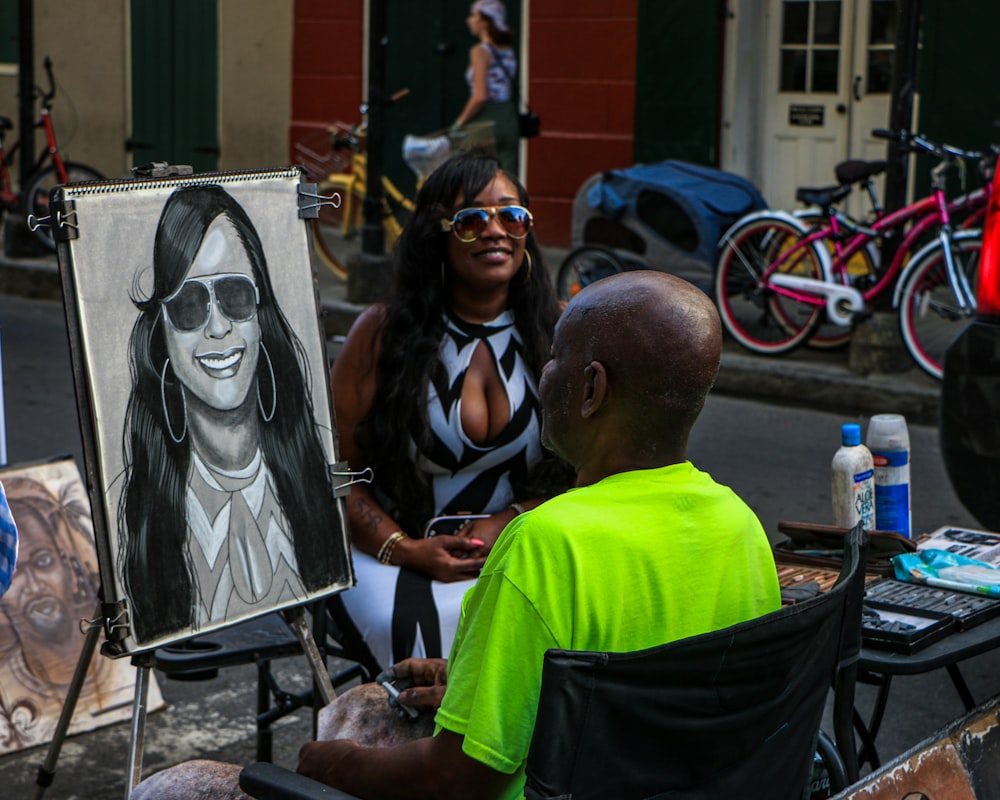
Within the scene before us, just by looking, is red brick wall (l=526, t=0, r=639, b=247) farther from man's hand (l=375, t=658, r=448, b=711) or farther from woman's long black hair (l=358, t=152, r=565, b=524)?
man's hand (l=375, t=658, r=448, b=711)

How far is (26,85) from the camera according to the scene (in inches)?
511

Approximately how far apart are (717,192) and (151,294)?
7146 mm

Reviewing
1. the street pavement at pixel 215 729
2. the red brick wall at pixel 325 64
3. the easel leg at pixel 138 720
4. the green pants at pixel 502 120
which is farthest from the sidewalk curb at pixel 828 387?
the red brick wall at pixel 325 64

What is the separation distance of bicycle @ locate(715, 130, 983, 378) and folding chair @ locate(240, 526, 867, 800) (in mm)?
6265

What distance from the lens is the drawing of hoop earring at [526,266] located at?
375 cm

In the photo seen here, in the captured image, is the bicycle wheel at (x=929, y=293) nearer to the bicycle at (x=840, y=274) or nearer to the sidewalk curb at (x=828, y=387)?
the bicycle at (x=840, y=274)

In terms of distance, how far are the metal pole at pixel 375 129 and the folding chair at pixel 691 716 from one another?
8819 millimetres

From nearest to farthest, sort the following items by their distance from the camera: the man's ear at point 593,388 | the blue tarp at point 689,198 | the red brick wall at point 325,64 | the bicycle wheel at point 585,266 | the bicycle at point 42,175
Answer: the man's ear at point 593,388 → the blue tarp at point 689,198 → the bicycle wheel at point 585,266 → the bicycle at point 42,175 → the red brick wall at point 325,64

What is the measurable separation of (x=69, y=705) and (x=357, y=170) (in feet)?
29.0

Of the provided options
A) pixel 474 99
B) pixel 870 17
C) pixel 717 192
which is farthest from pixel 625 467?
pixel 870 17

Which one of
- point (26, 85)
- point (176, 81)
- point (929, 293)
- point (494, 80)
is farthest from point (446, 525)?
point (176, 81)

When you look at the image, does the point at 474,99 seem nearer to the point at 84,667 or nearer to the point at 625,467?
the point at 84,667

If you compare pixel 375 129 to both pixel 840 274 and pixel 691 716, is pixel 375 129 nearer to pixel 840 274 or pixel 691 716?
pixel 840 274

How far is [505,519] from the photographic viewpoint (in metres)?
3.61
